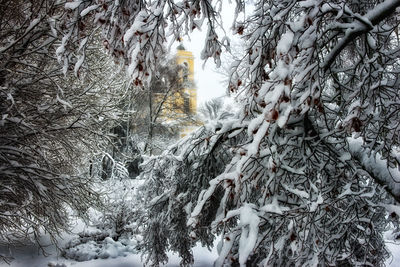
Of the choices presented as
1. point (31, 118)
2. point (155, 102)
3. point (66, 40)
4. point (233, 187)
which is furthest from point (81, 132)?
point (155, 102)

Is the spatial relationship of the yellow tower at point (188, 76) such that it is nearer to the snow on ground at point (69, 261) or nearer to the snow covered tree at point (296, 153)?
the snow on ground at point (69, 261)

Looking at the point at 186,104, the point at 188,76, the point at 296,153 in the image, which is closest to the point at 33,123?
the point at 296,153

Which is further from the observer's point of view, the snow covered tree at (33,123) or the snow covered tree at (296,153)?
the snow covered tree at (33,123)

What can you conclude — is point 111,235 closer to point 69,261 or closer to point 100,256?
point 100,256

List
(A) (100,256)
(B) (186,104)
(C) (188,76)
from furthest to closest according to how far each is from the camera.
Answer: (B) (186,104)
(C) (188,76)
(A) (100,256)

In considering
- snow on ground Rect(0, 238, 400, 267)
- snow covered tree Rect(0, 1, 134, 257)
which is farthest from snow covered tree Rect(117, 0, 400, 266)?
snow on ground Rect(0, 238, 400, 267)

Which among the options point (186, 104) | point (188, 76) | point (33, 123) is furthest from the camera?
point (186, 104)

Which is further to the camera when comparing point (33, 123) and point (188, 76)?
point (188, 76)

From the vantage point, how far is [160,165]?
18.6 ft

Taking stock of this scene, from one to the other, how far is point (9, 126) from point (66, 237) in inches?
185

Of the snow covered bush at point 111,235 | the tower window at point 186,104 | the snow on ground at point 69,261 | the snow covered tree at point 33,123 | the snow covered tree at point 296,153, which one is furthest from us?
the tower window at point 186,104

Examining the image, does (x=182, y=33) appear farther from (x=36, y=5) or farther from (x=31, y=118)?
(x=36, y=5)

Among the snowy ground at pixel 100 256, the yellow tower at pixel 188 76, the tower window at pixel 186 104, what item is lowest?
the snowy ground at pixel 100 256

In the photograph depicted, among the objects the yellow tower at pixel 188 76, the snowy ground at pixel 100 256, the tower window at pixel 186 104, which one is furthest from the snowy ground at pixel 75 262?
the tower window at pixel 186 104
